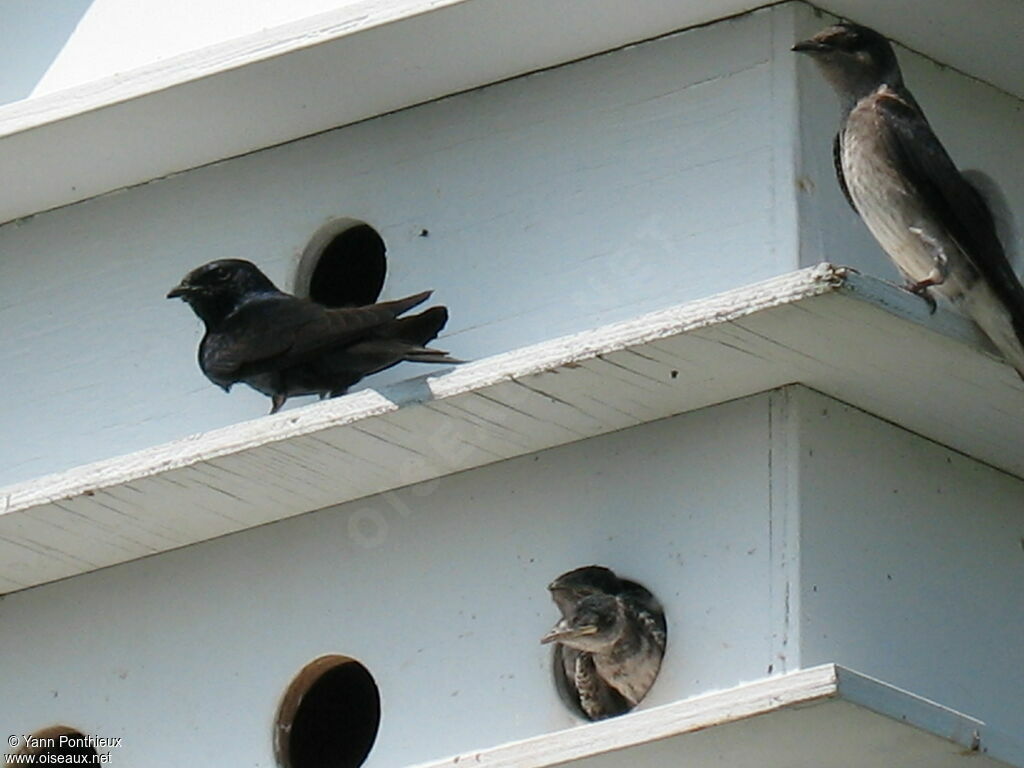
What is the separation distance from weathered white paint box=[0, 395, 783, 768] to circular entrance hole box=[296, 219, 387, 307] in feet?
1.48

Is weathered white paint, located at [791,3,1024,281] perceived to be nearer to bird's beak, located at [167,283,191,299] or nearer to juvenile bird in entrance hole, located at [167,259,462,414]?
juvenile bird in entrance hole, located at [167,259,462,414]

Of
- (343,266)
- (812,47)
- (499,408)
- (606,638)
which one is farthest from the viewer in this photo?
(343,266)

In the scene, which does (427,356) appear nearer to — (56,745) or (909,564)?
(909,564)

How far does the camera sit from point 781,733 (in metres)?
4.55

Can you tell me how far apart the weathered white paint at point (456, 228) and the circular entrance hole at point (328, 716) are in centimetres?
47

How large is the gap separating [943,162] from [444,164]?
84 cm

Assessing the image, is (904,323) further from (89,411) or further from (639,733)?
(89,411)

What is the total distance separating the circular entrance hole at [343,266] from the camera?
18.3 feet

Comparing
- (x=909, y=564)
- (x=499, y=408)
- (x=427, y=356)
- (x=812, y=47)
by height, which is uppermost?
(x=812, y=47)

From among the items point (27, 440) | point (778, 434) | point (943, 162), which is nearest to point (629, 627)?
point (778, 434)

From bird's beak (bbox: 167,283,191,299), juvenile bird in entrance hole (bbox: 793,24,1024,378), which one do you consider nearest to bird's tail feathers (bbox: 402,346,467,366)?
bird's beak (bbox: 167,283,191,299)

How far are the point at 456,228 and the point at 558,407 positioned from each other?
51 cm

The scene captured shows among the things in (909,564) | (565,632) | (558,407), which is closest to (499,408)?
(558,407)

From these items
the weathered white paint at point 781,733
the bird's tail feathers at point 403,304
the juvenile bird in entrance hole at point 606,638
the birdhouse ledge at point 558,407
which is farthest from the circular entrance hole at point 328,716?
the weathered white paint at point 781,733
